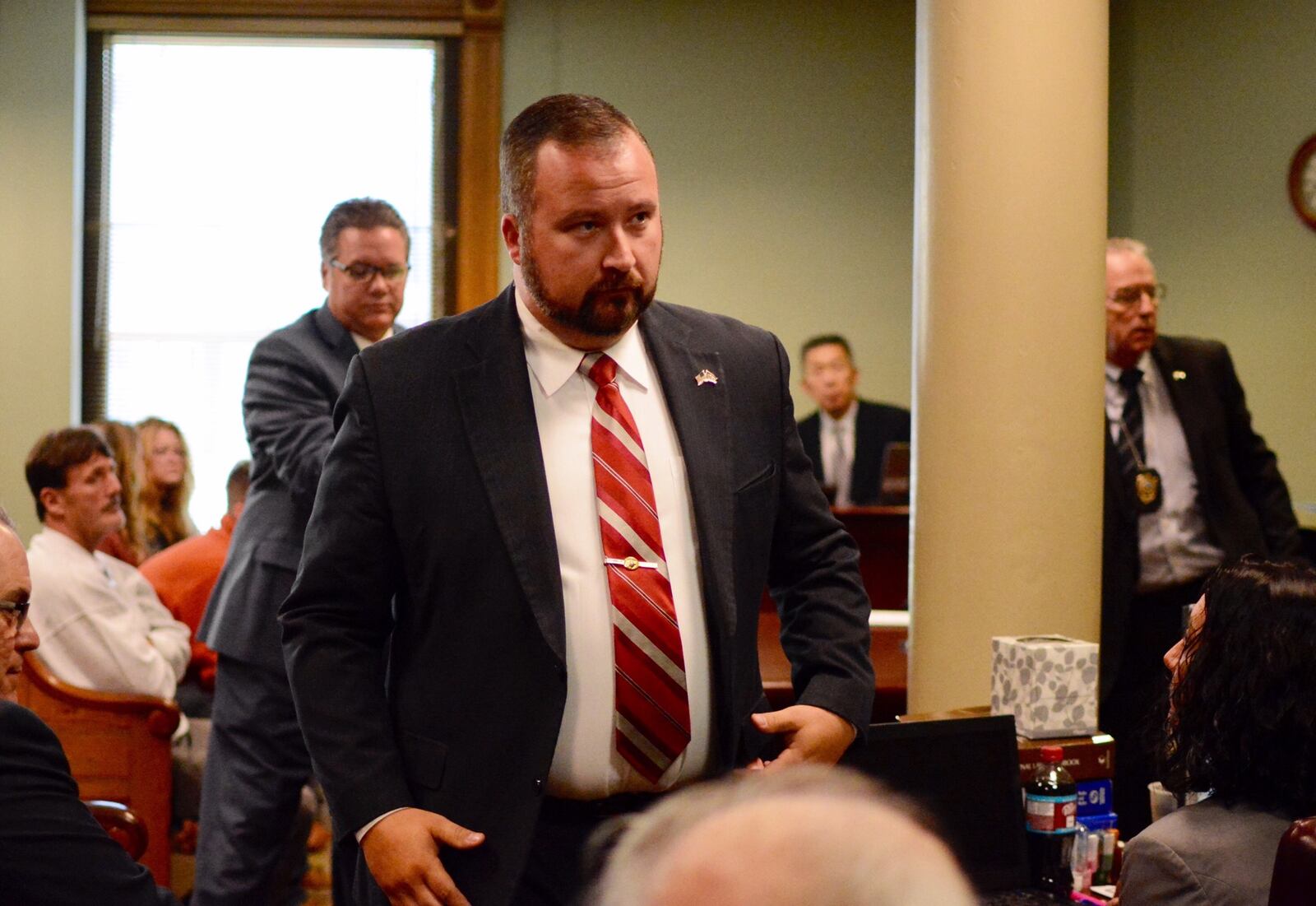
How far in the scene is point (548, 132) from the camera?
64.2 inches

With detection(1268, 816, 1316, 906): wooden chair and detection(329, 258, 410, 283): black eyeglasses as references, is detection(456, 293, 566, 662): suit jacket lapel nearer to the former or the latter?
detection(1268, 816, 1316, 906): wooden chair

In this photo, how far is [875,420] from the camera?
6797 mm

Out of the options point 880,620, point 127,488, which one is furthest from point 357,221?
point 127,488

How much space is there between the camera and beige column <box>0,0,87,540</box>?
6.86 m

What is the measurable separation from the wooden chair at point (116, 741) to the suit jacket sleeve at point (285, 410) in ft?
3.47

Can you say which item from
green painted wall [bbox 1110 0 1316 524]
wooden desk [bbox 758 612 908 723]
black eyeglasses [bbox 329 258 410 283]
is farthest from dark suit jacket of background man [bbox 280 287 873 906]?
green painted wall [bbox 1110 0 1316 524]

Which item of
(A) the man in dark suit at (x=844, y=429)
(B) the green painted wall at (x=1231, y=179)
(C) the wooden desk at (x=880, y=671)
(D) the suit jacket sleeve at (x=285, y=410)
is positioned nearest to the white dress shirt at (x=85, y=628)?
(D) the suit jacket sleeve at (x=285, y=410)

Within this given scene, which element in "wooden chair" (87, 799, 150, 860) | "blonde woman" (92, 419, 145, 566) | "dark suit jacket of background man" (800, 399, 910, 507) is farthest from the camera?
"dark suit jacket of background man" (800, 399, 910, 507)

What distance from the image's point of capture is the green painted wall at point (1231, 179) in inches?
273

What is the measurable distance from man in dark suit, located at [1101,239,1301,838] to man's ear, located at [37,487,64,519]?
8.43 feet

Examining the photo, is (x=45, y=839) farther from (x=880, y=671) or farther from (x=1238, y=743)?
(x=880, y=671)

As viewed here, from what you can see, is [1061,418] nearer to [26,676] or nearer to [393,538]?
[393,538]

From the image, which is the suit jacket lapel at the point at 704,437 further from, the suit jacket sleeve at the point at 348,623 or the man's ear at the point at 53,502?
the man's ear at the point at 53,502

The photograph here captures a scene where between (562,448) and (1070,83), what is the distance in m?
1.62
